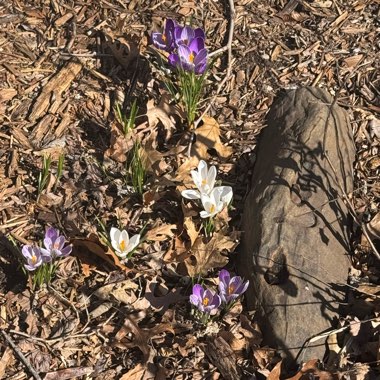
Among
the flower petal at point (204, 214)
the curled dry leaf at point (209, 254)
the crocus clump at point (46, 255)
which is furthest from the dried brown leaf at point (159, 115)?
the crocus clump at point (46, 255)

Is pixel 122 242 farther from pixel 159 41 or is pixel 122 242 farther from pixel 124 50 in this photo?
pixel 124 50

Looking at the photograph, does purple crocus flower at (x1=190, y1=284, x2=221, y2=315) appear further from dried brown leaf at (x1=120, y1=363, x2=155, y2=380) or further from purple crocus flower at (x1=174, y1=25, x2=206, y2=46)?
purple crocus flower at (x1=174, y1=25, x2=206, y2=46)

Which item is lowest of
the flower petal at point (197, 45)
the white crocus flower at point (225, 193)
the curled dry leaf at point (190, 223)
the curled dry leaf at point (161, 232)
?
the curled dry leaf at point (161, 232)

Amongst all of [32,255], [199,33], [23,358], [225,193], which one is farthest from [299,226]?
[23,358]

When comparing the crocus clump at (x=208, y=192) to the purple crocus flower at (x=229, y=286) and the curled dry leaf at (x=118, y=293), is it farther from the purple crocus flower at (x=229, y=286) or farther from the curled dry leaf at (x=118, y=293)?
the curled dry leaf at (x=118, y=293)

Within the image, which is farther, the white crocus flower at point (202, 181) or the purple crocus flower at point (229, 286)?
the white crocus flower at point (202, 181)

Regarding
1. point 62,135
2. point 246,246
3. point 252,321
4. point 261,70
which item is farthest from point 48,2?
point 252,321
